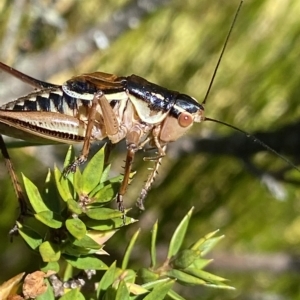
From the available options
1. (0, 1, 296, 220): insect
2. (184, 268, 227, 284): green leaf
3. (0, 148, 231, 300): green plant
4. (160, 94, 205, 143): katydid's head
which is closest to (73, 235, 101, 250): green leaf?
(0, 148, 231, 300): green plant

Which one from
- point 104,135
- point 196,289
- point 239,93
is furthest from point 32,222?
point 239,93

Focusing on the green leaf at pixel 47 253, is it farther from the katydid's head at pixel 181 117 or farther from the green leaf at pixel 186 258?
the katydid's head at pixel 181 117

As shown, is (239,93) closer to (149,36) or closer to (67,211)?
(149,36)

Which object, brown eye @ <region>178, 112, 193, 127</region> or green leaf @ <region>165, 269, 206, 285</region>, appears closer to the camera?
green leaf @ <region>165, 269, 206, 285</region>

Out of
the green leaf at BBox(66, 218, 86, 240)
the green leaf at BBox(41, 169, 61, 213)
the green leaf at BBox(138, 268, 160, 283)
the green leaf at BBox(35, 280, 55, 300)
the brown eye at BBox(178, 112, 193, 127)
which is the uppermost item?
the green leaf at BBox(41, 169, 61, 213)

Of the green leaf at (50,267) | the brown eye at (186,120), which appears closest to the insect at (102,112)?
the brown eye at (186,120)

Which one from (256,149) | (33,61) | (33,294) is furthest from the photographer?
(33,61)

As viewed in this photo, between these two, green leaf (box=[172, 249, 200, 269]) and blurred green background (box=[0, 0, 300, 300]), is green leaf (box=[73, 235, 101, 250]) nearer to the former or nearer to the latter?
green leaf (box=[172, 249, 200, 269])
